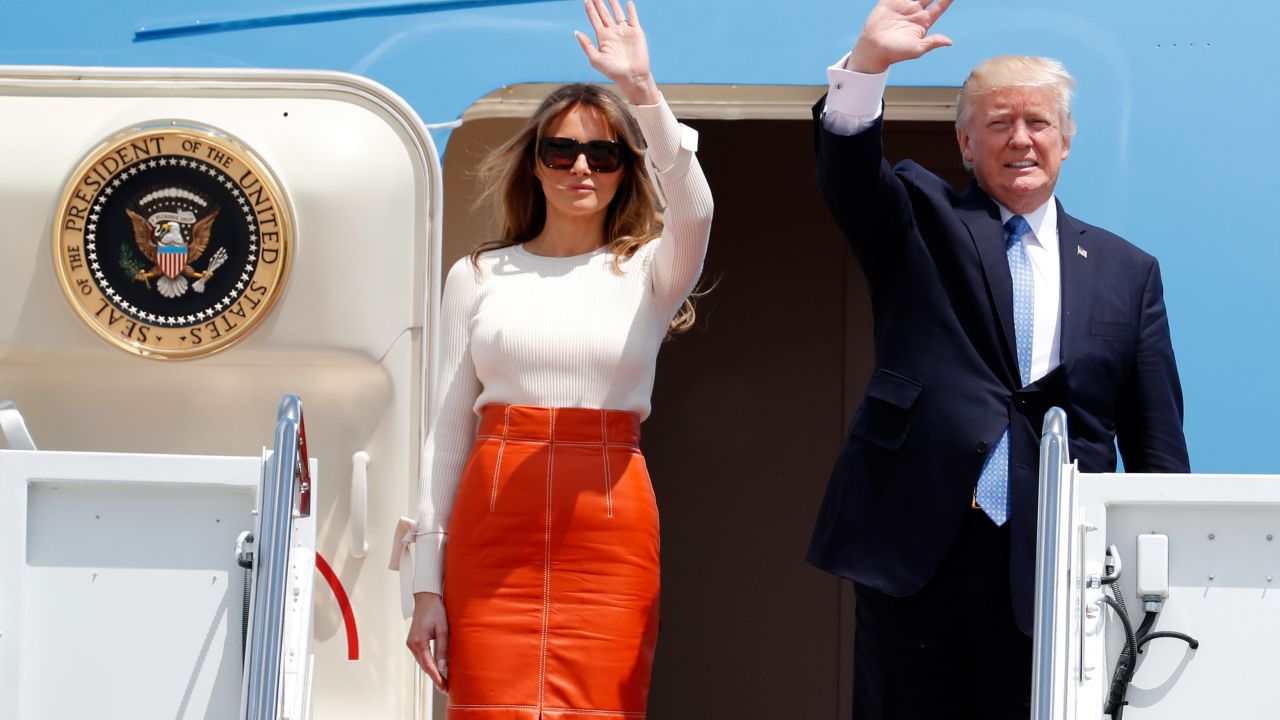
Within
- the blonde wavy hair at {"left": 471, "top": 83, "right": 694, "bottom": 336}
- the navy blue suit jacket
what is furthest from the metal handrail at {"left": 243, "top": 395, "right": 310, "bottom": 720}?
the navy blue suit jacket

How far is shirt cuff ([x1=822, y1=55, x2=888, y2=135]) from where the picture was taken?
2.29m

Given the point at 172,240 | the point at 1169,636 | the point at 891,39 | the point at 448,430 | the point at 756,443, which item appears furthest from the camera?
the point at 756,443

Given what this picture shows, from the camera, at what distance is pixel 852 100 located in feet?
7.55

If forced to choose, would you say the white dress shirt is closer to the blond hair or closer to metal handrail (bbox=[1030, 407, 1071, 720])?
the blond hair

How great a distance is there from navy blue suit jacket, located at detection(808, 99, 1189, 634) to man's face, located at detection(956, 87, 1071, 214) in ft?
0.17

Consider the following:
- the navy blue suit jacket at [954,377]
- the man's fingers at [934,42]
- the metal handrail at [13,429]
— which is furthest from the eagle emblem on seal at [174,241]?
the man's fingers at [934,42]

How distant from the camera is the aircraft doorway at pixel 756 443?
4938 mm

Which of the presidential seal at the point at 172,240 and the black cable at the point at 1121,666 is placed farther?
the presidential seal at the point at 172,240

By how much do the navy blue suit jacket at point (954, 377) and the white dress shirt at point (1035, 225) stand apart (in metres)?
0.02

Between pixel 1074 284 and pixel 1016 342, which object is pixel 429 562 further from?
pixel 1074 284

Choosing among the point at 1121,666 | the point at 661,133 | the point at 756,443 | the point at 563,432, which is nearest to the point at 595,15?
the point at 661,133

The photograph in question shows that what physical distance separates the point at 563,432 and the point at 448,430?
22 centimetres

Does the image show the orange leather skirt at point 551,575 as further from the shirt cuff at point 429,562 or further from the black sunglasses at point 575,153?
the black sunglasses at point 575,153

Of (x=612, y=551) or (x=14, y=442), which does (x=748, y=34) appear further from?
(x=14, y=442)
